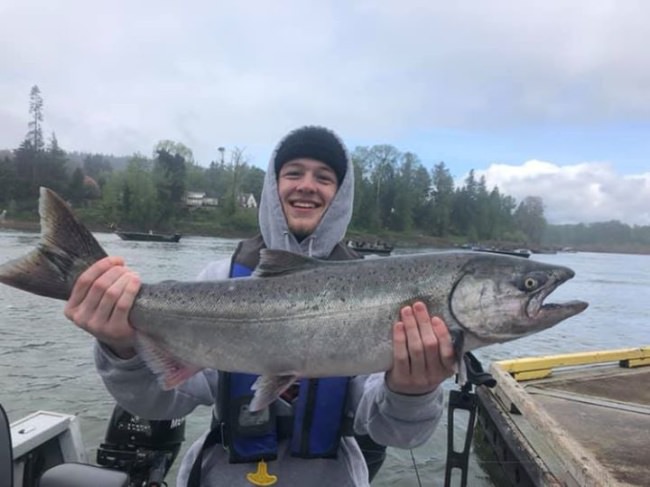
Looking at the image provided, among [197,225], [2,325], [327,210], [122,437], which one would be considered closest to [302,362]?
[327,210]

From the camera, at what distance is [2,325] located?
18.3 meters

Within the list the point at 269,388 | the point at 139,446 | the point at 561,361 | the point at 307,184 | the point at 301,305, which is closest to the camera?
the point at 269,388

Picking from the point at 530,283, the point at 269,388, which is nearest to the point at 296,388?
the point at 269,388

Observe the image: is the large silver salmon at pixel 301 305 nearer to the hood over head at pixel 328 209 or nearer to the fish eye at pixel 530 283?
the fish eye at pixel 530 283

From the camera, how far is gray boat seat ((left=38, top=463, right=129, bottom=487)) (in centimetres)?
297

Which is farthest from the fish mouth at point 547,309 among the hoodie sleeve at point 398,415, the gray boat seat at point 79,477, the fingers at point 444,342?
the gray boat seat at point 79,477

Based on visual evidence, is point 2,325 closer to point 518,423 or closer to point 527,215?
point 518,423

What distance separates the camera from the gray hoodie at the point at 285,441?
3033 mm

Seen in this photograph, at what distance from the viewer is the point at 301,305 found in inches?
121

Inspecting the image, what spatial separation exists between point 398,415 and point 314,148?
1738 mm

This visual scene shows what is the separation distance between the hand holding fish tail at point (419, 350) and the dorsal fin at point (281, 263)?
62 centimetres

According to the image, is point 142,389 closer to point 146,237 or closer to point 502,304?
point 502,304

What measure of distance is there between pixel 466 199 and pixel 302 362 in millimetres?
134635

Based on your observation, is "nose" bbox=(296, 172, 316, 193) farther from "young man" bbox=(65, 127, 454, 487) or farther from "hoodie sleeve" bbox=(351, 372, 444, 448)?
"hoodie sleeve" bbox=(351, 372, 444, 448)
